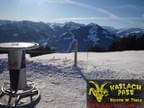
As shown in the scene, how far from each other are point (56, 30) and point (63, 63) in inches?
4951

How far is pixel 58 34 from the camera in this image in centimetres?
12275

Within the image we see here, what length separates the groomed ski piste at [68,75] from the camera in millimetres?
3955

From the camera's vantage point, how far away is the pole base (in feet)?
12.2

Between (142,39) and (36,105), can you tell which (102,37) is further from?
(36,105)

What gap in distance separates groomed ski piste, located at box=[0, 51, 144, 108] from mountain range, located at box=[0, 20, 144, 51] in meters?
82.5

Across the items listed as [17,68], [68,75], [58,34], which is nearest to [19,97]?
[17,68]

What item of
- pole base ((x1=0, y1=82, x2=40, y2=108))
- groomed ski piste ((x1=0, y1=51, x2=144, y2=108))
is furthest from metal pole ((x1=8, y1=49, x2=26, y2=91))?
groomed ski piste ((x1=0, y1=51, x2=144, y2=108))

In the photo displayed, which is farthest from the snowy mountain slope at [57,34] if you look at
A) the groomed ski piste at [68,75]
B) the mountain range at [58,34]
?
the groomed ski piste at [68,75]

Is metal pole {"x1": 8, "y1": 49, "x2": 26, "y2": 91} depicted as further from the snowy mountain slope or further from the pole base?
the snowy mountain slope

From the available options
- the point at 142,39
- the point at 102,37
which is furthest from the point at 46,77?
the point at 102,37

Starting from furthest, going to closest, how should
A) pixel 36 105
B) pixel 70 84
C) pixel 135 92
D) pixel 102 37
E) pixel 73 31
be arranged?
pixel 73 31 → pixel 102 37 → pixel 70 84 → pixel 135 92 → pixel 36 105

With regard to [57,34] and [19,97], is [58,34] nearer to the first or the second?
[57,34]

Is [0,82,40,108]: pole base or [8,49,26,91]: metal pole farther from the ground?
[8,49,26,91]: metal pole

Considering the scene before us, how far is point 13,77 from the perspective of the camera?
161 inches
